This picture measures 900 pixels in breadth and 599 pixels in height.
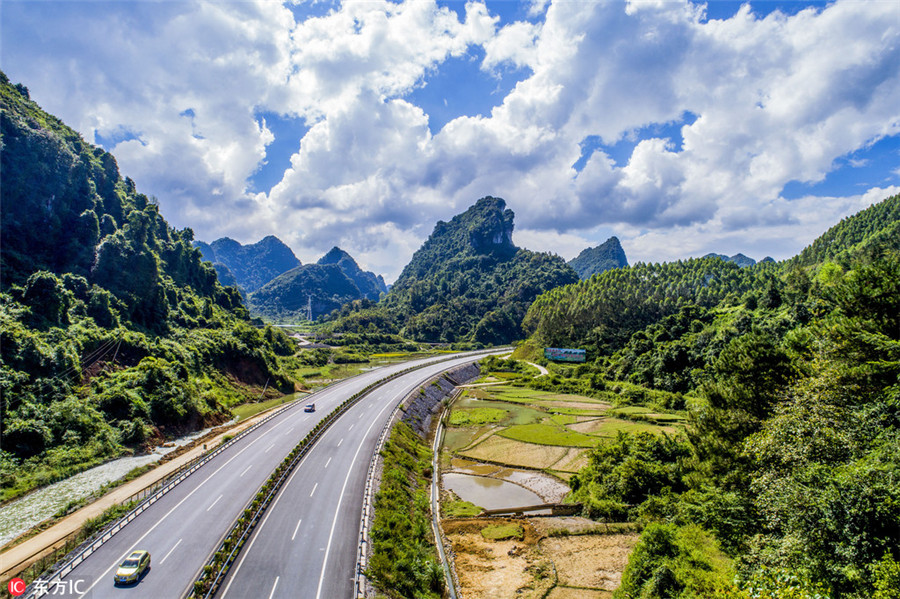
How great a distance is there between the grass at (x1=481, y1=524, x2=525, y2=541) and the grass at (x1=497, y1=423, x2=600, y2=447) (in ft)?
66.7

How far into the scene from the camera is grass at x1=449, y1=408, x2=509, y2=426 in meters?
59.5

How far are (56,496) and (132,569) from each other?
2052cm

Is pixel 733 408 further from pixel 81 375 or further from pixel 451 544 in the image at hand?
pixel 81 375

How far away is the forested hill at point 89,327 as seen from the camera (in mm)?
39750

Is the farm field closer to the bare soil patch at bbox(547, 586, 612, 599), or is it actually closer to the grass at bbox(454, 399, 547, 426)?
the bare soil patch at bbox(547, 586, 612, 599)

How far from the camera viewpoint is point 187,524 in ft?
85.3

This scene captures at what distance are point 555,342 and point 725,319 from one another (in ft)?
142

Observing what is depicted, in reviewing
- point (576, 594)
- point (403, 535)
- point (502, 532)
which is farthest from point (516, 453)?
point (576, 594)

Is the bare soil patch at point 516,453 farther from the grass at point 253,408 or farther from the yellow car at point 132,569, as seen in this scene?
the grass at point 253,408

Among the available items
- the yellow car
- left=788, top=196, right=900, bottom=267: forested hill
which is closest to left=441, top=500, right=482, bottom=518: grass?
the yellow car

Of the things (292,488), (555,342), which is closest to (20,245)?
(292,488)

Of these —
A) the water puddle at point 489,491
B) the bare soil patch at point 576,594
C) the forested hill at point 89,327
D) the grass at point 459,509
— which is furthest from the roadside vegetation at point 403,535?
the forested hill at point 89,327

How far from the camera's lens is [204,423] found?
52.4m

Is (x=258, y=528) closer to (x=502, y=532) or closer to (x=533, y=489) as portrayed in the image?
(x=502, y=532)
